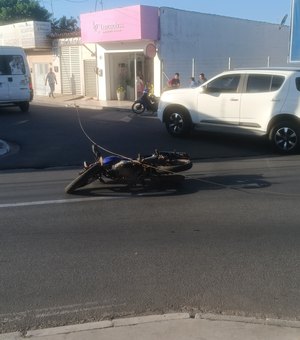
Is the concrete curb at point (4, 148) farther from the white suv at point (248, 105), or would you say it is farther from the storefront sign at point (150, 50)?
the storefront sign at point (150, 50)

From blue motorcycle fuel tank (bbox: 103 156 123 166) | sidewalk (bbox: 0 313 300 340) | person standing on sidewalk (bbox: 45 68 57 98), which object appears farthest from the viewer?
person standing on sidewalk (bbox: 45 68 57 98)

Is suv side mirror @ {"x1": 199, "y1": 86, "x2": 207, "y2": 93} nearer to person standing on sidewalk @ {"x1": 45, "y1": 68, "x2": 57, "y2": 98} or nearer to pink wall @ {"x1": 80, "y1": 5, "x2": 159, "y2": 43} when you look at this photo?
pink wall @ {"x1": 80, "y1": 5, "x2": 159, "y2": 43}

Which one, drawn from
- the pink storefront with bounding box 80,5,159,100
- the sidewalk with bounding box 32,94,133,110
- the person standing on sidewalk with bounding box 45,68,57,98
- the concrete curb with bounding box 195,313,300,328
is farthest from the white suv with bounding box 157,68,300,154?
the person standing on sidewalk with bounding box 45,68,57,98

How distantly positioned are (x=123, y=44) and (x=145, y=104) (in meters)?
6.71

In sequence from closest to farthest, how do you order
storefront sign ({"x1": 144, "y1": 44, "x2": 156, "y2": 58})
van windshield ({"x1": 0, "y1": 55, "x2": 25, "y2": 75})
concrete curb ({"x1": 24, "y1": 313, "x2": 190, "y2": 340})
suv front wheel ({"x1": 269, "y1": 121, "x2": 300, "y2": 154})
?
concrete curb ({"x1": 24, "y1": 313, "x2": 190, "y2": 340}) → suv front wheel ({"x1": 269, "y1": 121, "x2": 300, "y2": 154}) → van windshield ({"x1": 0, "y1": 55, "x2": 25, "y2": 75}) → storefront sign ({"x1": 144, "y1": 44, "x2": 156, "y2": 58})

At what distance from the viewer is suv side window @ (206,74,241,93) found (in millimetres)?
11562

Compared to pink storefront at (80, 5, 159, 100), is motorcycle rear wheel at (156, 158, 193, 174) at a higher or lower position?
lower

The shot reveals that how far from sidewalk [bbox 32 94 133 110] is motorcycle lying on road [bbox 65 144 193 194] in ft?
47.3

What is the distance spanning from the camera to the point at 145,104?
64.2 feet

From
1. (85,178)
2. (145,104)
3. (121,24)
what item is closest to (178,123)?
(85,178)

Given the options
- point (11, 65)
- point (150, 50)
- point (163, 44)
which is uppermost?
point (163, 44)

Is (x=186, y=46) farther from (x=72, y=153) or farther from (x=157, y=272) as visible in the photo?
(x=157, y=272)

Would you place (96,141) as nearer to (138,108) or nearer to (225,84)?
(225,84)

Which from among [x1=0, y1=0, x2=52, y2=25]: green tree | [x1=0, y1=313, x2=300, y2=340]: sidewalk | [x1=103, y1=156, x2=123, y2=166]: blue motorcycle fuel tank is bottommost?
[x1=0, y1=313, x2=300, y2=340]: sidewalk
